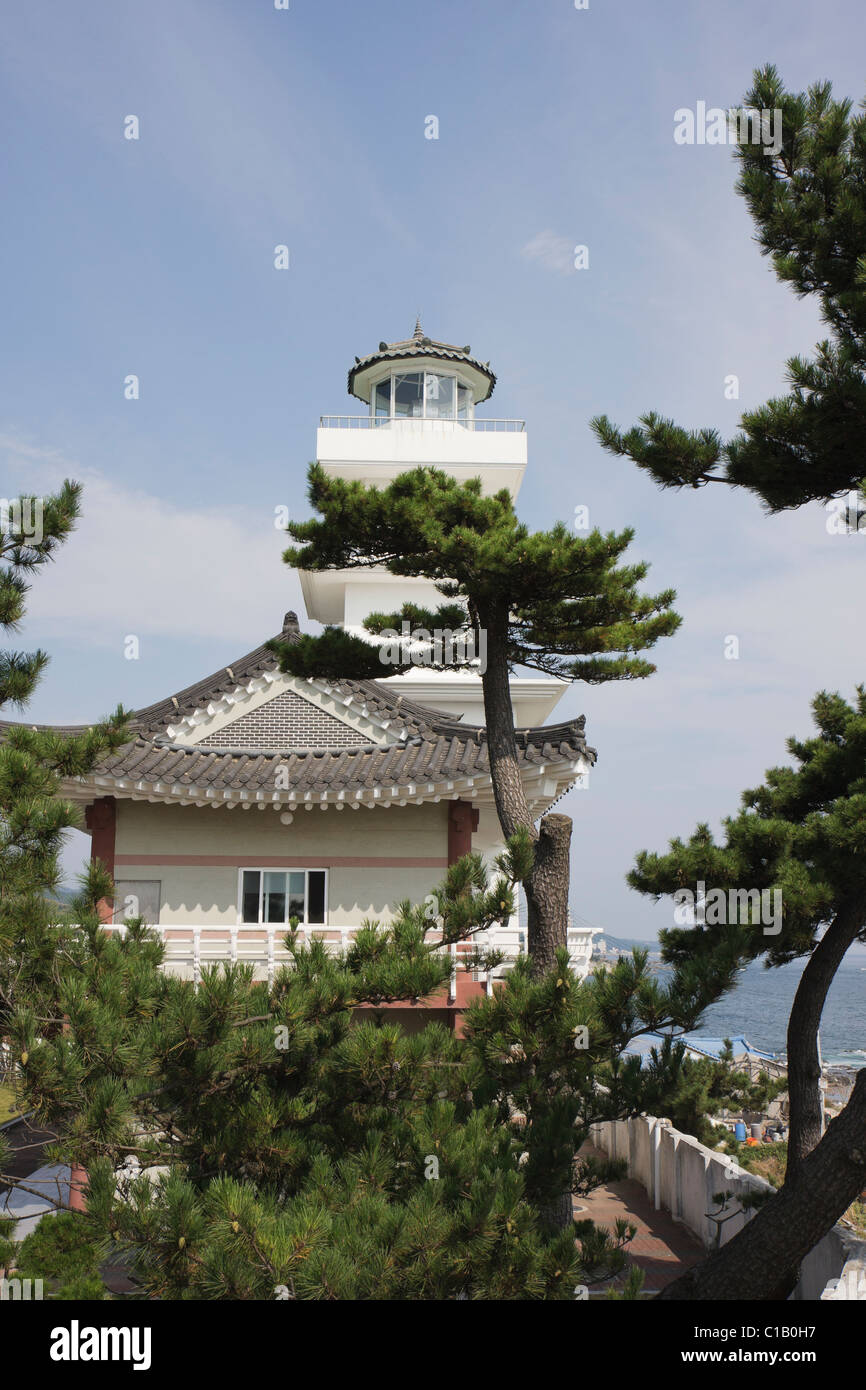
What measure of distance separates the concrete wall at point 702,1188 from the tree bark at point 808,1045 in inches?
29.6

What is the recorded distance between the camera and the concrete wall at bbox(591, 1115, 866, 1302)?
6884mm

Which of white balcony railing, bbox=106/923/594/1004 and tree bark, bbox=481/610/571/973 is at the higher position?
tree bark, bbox=481/610/571/973

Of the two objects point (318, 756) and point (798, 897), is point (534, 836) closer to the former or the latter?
point (798, 897)

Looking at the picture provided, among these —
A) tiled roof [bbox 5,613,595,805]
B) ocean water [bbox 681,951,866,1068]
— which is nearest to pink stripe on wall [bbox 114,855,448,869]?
tiled roof [bbox 5,613,595,805]

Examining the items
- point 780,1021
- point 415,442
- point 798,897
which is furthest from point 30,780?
point 780,1021

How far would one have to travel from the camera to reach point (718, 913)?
6621mm

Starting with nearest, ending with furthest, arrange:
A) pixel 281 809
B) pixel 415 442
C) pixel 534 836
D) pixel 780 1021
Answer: pixel 534 836 < pixel 281 809 < pixel 415 442 < pixel 780 1021

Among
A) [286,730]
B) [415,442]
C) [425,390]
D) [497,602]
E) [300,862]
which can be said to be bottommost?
[300,862]

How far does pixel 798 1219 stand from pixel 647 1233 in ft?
18.4

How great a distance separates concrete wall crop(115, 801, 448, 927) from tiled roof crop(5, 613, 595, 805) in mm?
762

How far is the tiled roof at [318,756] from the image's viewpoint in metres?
11.2

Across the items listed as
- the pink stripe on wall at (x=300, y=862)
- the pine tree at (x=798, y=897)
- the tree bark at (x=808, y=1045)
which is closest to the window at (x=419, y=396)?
the pink stripe on wall at (x=300, y=862)

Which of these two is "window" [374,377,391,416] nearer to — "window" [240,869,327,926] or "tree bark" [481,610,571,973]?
"window" [240,869,327,926]

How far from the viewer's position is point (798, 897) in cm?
617
